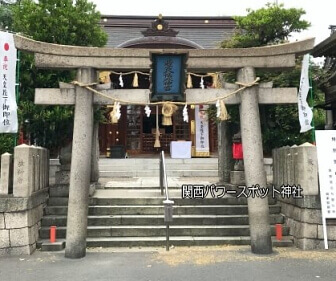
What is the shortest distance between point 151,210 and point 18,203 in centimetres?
297

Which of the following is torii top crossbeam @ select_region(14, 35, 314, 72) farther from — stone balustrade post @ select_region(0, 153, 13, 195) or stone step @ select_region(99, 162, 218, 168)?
stone step @ select_region(99, 162, 218, 168)

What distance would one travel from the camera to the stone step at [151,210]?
8734 mm

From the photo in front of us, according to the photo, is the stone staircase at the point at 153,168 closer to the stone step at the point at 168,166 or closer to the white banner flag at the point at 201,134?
the stone step at the point at 168,166

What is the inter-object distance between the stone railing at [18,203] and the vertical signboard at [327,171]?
5867 millimetres

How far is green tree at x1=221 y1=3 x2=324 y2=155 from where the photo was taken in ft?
33.4

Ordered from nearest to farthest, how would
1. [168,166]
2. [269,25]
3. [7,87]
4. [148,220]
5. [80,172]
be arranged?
[80,172], [148,220], [7,87], [269,25], [168,166]

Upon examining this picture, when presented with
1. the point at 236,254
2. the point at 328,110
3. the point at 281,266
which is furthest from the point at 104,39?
the point at 328,110

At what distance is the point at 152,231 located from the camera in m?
8.17

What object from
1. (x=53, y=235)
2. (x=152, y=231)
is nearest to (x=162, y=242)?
(x=152, y=231)

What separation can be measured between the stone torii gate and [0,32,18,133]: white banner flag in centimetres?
173

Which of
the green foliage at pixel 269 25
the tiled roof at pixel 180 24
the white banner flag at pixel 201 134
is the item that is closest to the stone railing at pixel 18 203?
the green foliage at pixel 269 25

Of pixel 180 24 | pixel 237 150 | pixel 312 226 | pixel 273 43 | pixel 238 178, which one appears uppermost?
pixel 180 24

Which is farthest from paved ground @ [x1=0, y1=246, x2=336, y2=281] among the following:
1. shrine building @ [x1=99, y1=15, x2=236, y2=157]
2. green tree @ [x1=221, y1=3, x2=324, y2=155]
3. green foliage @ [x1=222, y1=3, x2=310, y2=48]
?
shrine building @ [x1=99, y1=15, x2=236, y2=157]

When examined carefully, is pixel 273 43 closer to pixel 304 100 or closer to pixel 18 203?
pixel 304 100
